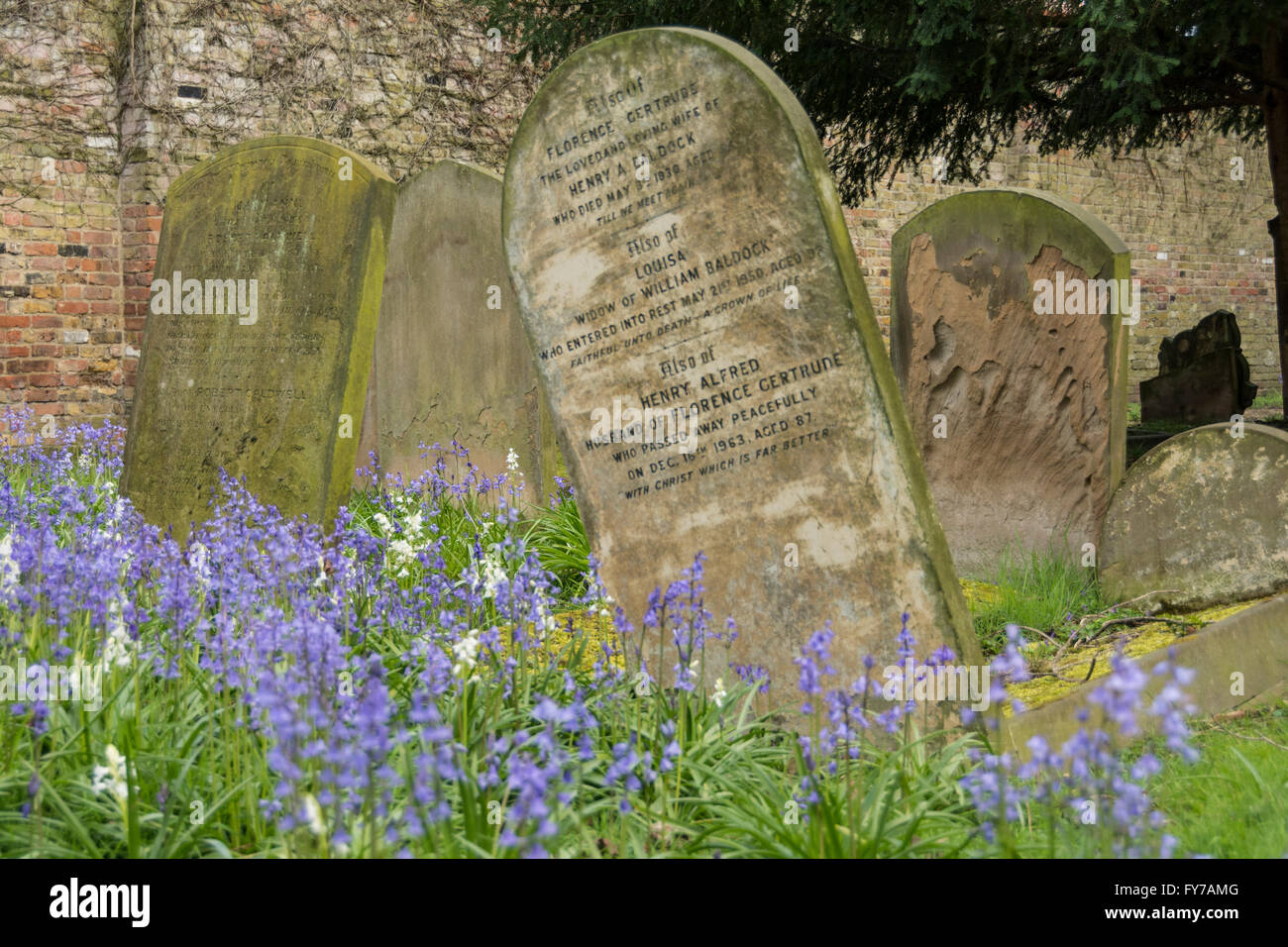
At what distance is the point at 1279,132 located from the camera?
25.9 feet

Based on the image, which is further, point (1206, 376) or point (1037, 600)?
point (1206, 376)

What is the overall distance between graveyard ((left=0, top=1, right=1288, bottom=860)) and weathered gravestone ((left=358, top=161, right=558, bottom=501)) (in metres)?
0.12

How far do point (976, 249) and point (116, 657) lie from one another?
442 cm

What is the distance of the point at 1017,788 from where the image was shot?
2.73m

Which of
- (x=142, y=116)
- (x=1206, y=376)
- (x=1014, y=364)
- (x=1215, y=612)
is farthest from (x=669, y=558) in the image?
(x=1206, y=376)

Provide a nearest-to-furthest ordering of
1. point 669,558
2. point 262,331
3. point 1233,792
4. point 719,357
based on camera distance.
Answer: point 1233,792
point 719,357
point 669,558
point 262,331

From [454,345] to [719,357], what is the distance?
385 centimetres

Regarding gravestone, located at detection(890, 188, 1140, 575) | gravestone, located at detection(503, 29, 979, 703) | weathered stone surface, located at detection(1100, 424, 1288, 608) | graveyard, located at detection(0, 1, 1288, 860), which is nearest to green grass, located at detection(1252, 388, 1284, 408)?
gravestone, located at detection(890, 188, 1140, 575)

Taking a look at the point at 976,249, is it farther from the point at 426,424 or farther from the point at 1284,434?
the point at 426,424

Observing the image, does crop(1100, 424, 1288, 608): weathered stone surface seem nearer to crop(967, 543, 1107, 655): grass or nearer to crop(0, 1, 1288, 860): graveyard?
crop(0, 1, 1288, 860): graveyard

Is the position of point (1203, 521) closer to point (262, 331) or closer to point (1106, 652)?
point (1106, 652)

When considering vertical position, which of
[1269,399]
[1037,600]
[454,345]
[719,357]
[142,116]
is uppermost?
[142,116]
